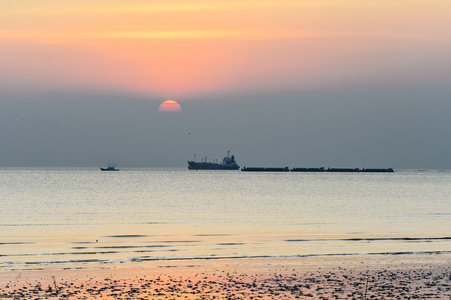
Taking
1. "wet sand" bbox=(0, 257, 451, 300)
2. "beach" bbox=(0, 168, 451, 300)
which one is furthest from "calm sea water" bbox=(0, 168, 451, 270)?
"wet sand" bbox=(0, 257, 451, 300)

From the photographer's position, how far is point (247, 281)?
30109mm

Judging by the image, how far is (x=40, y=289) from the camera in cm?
2772

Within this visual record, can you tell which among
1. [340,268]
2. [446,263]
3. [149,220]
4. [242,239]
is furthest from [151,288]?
[149,220]

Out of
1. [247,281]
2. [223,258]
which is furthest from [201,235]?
[247,281]

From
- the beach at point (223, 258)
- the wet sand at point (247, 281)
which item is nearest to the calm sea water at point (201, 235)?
the beach at point (223, 258)

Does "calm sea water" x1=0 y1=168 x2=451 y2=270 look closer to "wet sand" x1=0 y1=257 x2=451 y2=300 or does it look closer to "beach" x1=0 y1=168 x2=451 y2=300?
"beach" x1=0 y1=168 x2=451 y2=300

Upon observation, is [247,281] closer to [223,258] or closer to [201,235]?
[223,258]

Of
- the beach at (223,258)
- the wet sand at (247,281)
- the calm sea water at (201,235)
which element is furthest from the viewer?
the calm sea water at (201,235)

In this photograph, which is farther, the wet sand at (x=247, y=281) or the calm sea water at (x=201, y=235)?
the calm sea water at (x=201, y=235)

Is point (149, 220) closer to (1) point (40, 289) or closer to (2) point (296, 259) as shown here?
(2) point (296, 259)

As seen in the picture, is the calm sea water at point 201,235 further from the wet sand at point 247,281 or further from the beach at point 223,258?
the wet sand at point 247,281

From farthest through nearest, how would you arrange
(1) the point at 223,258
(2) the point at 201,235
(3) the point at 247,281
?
(2) the point at 201,235
(1) the point at 223,258
(3) the point at 247,281

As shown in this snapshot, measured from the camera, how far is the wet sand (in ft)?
86.8

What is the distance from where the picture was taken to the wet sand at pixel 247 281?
2645cm
